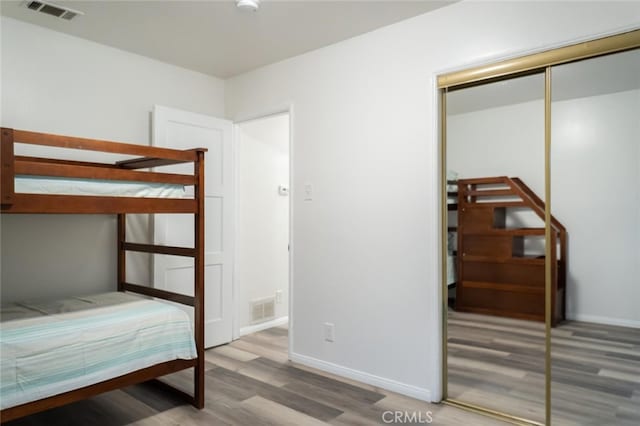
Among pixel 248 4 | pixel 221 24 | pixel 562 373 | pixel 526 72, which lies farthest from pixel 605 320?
pixel 221 24

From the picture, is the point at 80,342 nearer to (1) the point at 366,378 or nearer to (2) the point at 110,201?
(2) the point at 110,201

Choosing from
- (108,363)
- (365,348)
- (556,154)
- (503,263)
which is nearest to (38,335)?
(108,363)

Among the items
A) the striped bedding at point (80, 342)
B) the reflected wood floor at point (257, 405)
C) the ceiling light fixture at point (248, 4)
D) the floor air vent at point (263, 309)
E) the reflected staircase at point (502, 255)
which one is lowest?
the reflected wood floor at point (257, 405)

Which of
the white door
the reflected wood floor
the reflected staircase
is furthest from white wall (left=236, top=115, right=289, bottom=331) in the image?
the reflected staircase

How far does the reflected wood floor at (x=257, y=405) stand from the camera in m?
2.36

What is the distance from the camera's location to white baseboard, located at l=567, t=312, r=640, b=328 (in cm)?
215

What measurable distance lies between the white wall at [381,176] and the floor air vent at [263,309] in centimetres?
91

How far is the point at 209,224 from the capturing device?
3.66 metres

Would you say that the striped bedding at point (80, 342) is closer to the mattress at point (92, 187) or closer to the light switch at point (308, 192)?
the mattress at point (92, 187)

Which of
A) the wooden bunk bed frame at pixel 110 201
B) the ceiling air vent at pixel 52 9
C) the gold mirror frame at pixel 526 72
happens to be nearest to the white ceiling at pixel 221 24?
the ceiling air vent at pixel 52 9

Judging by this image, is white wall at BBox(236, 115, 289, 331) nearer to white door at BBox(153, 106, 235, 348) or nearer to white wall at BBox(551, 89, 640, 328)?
white door at BBox(153, 106, 235, 348)

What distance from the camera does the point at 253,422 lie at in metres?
2.33

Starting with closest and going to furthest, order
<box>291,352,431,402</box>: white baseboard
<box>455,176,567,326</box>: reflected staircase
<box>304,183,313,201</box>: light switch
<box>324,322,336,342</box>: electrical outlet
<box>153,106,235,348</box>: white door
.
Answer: <box>455,176,567,326</box>: reflected staircase < <box>291,352,431,402</box>: white baseboard < <box>324,322,336,342</box>: electrical outlet < <box>304,183,313,201</box>: light switch < <box>153,106,235,348</box>: white door

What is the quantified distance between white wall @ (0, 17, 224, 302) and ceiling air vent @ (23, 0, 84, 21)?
272 millimetres
